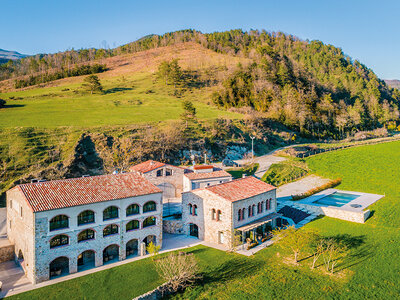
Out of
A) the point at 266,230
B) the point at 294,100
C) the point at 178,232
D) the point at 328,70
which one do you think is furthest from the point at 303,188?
the point at 328,70

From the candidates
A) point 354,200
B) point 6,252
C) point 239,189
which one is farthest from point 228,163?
point 6,252

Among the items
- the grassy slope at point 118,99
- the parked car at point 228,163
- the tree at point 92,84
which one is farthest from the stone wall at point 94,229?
the tree at point 92,84

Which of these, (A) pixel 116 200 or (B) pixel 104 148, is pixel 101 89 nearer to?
(B) pixel 104 148

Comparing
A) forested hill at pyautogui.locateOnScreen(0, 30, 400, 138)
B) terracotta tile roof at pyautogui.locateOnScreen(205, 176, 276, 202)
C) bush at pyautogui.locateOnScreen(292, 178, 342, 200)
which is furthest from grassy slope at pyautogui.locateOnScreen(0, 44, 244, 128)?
bush at pyautogui.locateOnScreen(292, 178, 342, 200)

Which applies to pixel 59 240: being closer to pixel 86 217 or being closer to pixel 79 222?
pixel 79 222

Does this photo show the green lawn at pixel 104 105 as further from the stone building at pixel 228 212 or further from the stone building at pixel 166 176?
the stone building at pixel 228 212

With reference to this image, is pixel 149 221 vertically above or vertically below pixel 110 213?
below

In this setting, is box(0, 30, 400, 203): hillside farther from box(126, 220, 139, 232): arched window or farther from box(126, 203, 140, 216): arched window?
box(126, 220, 139, 232): arched window
